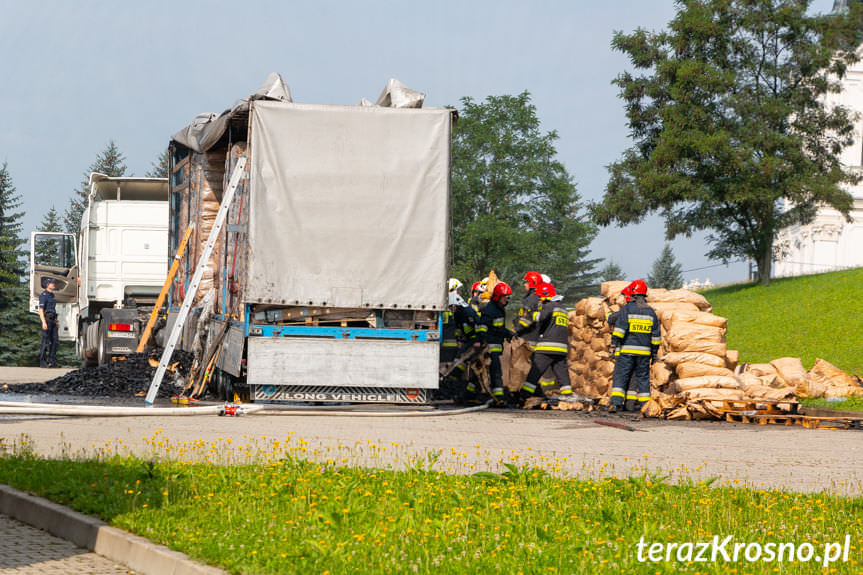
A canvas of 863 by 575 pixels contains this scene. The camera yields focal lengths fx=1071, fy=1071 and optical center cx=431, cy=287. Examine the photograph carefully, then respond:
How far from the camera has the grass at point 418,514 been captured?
5250mm

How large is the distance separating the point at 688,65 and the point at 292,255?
114ft

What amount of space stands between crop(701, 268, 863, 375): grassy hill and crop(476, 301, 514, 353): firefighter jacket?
12.4 meters

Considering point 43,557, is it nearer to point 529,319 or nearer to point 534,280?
point 529,319

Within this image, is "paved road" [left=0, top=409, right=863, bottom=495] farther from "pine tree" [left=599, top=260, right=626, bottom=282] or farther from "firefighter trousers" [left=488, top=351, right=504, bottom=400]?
"pine tree" [left=599, top=260, right=626, bottom=282]

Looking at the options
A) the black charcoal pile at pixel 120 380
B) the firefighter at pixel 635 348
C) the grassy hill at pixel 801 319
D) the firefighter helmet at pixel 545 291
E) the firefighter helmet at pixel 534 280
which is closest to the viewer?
the firefighter at pixel 635 348

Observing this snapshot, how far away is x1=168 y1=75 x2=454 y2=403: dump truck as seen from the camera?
12867 millimetres

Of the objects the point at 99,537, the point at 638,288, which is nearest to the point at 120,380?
the point at 638,288

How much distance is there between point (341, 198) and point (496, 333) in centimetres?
370

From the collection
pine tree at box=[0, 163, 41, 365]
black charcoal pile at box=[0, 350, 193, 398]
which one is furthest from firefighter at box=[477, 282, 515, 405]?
pine tree at box=[0, 163, 41, 365]

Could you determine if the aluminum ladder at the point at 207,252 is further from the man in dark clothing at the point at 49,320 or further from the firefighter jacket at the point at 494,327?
the man in dark clothing at the point at 49,320

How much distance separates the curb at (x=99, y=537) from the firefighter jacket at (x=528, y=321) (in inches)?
366

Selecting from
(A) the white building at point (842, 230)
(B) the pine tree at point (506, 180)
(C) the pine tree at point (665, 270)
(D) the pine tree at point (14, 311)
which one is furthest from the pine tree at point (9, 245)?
(C) the pine tree at point (665, 270)

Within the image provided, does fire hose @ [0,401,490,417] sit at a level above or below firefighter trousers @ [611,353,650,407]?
below

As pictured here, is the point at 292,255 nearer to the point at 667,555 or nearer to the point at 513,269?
the point at 667,555
